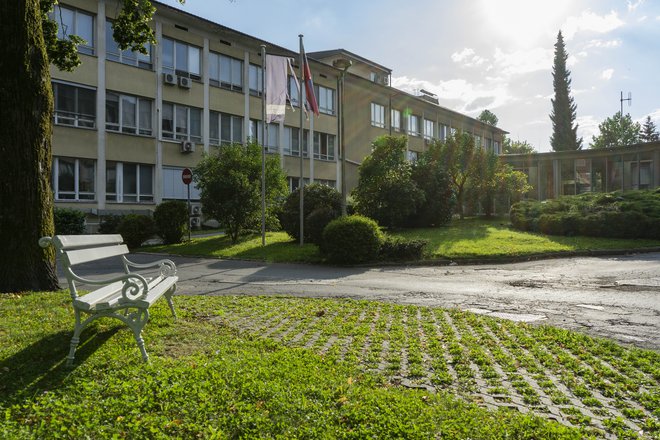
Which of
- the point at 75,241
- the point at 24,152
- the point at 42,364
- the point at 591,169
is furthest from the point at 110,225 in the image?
the point at 591,169

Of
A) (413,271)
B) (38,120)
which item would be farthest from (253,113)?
(38,120)

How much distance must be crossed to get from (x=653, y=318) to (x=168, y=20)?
2907 cm

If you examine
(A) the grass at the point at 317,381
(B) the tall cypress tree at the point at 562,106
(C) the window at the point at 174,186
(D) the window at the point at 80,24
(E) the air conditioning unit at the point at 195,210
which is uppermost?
(B) the tall cypress tree at the point at 562,106

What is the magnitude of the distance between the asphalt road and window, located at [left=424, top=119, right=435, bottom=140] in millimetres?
38614

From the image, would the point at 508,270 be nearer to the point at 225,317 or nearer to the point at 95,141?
the point at 225,317

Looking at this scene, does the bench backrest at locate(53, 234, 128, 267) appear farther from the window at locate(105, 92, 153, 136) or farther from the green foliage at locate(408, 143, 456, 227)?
the window at locate(105, 92, 153, 136)

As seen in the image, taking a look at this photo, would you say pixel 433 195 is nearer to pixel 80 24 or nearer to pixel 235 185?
pixel 235 185

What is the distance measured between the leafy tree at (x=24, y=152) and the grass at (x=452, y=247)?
956cm

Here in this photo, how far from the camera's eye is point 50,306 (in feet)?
23.3

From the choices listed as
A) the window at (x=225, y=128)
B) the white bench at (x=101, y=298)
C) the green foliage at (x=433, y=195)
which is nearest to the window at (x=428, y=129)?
the green foliage at (x=433, y=195)

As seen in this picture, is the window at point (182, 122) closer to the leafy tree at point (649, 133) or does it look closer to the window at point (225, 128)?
the window at point (225, 128)

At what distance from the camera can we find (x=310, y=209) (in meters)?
21.8

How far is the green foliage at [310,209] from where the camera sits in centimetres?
2072

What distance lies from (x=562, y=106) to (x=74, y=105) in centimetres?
7976
